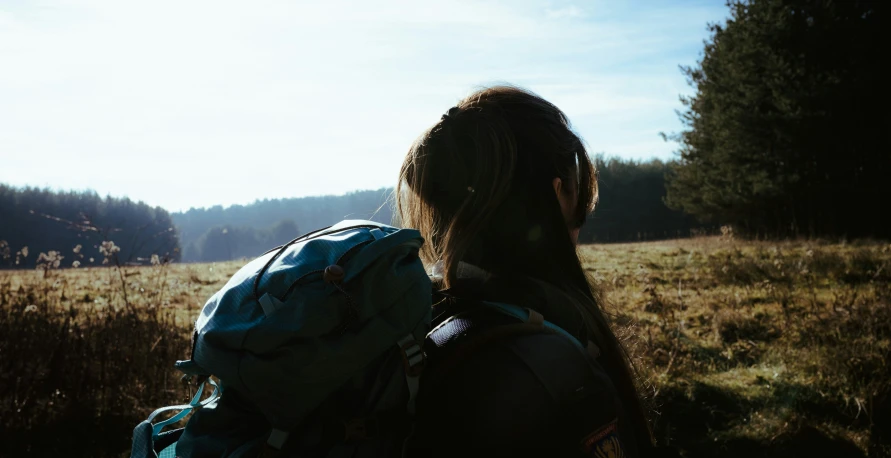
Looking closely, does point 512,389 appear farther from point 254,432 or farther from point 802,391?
point 802,391

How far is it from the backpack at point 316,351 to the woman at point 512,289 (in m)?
0.10

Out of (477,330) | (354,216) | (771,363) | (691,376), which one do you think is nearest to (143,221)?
(691,376)

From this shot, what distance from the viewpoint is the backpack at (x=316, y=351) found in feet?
3.75

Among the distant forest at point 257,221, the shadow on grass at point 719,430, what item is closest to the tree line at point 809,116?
the shadow on grass at point 719,430

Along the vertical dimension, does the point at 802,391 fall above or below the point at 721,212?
below

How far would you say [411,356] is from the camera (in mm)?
1201

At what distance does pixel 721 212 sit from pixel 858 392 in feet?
54.9

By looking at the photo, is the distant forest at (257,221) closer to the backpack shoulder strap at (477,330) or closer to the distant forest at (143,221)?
the distant forest at (143,221)

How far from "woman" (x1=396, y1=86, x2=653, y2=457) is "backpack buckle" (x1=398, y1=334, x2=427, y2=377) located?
46 mm

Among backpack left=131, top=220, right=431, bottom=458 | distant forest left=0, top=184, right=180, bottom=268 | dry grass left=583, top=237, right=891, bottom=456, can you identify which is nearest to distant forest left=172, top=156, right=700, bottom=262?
backpack left=131, top=220, right=431, bottom=458

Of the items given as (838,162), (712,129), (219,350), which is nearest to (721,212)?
(712,129)

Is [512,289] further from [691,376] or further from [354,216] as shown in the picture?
[691,376]

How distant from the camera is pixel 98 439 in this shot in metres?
4.14

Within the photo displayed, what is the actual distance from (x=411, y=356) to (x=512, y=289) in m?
0.37
